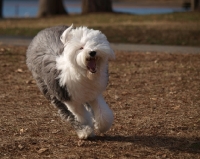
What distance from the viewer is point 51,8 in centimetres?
3128

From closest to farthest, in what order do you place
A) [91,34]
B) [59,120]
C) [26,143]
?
1. [91,34]
2. [26,143]
3. [59,120]

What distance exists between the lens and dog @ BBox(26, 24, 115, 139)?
736 centimetres

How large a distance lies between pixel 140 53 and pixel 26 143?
9.13m

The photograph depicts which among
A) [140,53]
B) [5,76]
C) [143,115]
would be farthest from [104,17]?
[143,115]

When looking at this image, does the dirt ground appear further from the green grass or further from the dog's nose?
the green grass

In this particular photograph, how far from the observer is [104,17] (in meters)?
27.2

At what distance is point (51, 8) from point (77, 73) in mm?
24081

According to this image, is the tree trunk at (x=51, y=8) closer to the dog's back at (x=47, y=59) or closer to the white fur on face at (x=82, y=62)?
the dog's back at (x=47, y=59)

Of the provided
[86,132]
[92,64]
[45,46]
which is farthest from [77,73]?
[45,46]

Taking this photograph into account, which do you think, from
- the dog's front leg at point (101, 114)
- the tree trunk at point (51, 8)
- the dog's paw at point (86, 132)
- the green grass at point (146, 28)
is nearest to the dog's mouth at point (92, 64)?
the dog's front leg at point (101, 114)

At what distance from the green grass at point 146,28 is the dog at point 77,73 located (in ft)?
Result: 36.7

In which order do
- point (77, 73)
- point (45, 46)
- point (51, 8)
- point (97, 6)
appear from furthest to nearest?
point (51, 8) → point (97, 6) → point (45, 46) → point (77, 73)

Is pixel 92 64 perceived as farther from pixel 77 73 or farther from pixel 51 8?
pixel 51 8

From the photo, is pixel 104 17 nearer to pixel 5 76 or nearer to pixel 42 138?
pixel 5 76
